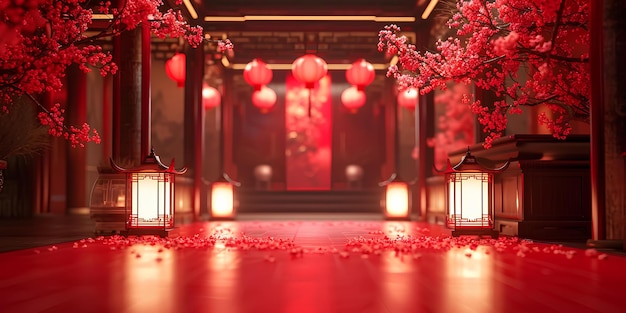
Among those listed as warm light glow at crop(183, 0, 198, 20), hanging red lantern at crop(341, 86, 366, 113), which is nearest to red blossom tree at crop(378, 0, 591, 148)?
warm light glow at crop(183, 0, 198, 20)

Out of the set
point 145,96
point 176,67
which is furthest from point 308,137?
point 145,96

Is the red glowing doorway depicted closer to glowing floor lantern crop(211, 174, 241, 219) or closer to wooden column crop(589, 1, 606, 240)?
glowing floor lantern crop(211, 174, 241, 219)

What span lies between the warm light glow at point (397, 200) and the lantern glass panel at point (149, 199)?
4.91 metres

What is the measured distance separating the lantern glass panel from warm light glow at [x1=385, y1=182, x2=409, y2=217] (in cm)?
491

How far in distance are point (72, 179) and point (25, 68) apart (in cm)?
791

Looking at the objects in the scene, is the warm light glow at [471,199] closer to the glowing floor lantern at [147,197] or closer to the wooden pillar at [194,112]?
the glowing floor lantern at [147,197]

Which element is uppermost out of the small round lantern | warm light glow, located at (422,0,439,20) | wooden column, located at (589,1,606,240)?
warm light glow, located at (422,0,439,20)

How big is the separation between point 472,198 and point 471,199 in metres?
0.01

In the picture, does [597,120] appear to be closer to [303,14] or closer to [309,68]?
[309,68]

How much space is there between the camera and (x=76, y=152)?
11625 mm

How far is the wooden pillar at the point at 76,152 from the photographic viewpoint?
11.5 meters

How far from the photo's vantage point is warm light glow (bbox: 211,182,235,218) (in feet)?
30.9

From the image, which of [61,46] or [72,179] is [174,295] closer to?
[61,46]

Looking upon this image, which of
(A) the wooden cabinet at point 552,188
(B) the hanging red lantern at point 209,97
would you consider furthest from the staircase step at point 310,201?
(A) the wooden cabinet at point 552,188
